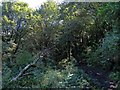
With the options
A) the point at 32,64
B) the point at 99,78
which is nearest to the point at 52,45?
the point at 32,64

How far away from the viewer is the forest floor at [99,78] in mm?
6416

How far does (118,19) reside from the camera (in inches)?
182

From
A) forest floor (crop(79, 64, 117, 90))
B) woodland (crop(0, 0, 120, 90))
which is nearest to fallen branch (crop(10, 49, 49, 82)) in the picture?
woodland (crop(0, 0, 120, 90))

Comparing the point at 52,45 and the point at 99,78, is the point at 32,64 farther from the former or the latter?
the point at 99,78

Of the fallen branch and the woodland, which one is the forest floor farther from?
the fallen branch

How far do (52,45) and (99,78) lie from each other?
1.78m

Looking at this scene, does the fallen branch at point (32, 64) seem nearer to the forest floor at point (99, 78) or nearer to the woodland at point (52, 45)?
the woodland at point (52, 45)

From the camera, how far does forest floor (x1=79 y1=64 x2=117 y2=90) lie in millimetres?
6416

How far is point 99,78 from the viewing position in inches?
286

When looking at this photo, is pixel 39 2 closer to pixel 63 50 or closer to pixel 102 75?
pixel 63 50

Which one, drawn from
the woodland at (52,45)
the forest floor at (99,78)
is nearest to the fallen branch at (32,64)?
the woodland at (52,45)

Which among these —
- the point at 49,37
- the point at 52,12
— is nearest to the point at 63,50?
the point at 49,37

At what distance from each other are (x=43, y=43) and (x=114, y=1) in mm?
3853

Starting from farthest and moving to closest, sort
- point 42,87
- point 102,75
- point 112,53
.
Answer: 1. point 102,75
2. point 42,87
3. point 112,53
